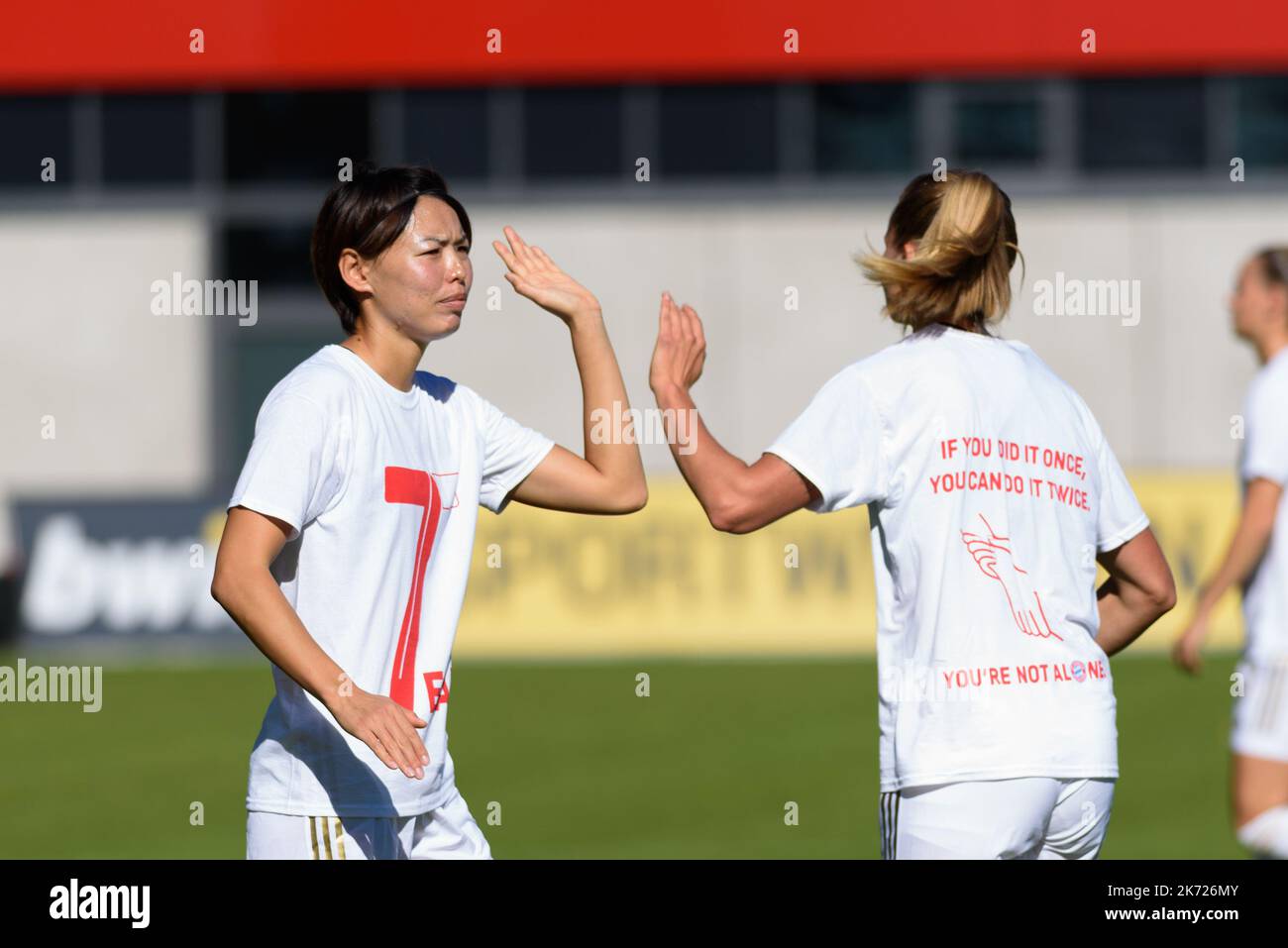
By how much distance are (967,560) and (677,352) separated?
79 cm

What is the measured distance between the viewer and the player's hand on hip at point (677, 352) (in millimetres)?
3947

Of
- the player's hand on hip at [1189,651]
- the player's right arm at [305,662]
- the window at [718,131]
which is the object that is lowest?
the player's hand on hip at [1189,651]

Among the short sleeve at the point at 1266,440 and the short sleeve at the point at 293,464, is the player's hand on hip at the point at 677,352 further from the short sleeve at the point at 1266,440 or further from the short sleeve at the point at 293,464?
the short sleeve at the point at 1266,440

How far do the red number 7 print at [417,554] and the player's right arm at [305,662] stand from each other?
0.32 metres

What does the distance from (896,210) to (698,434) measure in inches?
27.1

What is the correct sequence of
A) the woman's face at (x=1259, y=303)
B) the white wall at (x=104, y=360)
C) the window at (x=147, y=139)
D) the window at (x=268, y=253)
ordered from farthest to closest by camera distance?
the white wall at (x=104, y=360) < the window at (x=268, y=253) < the window at (x=147, y=139) < the woman's face at (x=1259, y=303)

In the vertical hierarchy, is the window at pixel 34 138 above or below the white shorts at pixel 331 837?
above

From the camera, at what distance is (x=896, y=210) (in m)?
3.99

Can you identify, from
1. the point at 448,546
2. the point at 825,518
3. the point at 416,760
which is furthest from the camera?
the point at 825,518

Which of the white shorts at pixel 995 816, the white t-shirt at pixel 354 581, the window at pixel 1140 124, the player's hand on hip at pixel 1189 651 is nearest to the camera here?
the white shorts at pixel 995 816

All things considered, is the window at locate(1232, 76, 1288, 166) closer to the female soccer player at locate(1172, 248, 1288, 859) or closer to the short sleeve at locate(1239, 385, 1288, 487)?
the female soccer player at locate(1172, 248, 1288, 859)

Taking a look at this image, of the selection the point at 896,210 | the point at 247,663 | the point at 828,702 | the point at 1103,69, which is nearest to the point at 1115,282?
the point at 1103,69

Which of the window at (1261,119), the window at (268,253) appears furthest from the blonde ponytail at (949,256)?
the window at (268,253)
